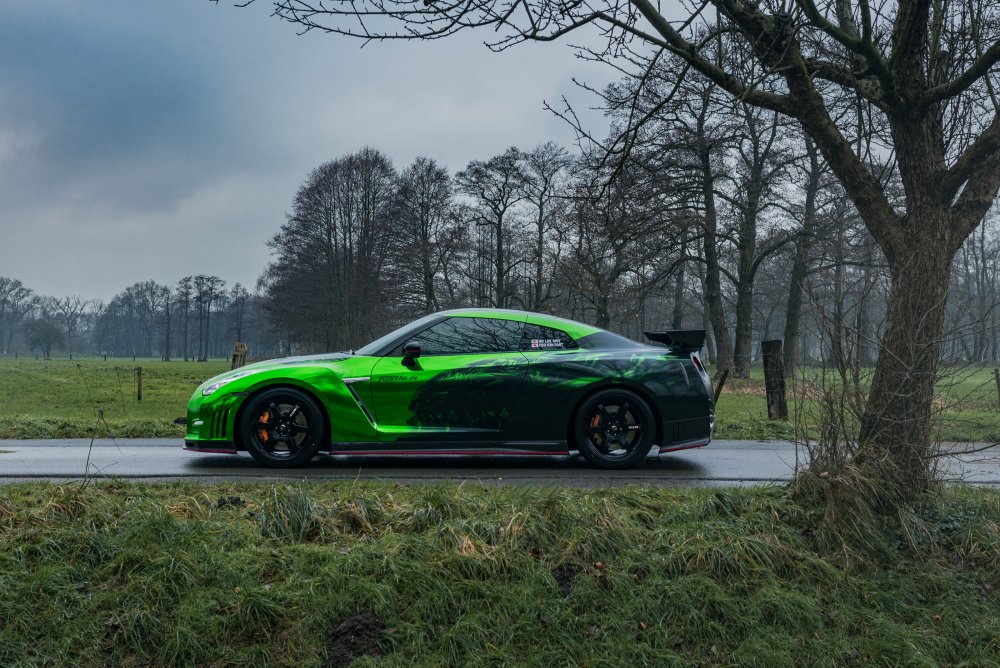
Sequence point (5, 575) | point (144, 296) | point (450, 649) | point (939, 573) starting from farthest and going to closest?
1. point (144, 296)
2. point (939, 573)
3. point (5, 575)
4. point (450, 649)

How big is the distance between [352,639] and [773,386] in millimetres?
10642

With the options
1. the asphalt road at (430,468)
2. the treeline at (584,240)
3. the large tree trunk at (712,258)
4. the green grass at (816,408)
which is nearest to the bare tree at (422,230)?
the treeline at (584,240)

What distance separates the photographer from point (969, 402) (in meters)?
4.79

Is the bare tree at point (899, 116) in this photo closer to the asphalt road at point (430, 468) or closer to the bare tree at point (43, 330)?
the asphalt road at point (430, 468)

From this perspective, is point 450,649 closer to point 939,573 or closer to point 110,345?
point 939,573

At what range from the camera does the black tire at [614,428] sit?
6.92 metres

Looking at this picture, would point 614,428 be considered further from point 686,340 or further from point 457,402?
point 457,402

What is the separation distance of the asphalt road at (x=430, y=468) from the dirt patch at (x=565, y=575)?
1993 millimetres

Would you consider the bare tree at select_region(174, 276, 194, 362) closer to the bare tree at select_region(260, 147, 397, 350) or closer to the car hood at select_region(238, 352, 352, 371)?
→ the bare tree at select_region(260, 147, 397, 350)

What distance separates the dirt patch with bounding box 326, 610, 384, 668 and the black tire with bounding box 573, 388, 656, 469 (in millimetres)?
3629

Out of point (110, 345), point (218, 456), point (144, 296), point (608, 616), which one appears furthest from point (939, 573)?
point (110, 345)

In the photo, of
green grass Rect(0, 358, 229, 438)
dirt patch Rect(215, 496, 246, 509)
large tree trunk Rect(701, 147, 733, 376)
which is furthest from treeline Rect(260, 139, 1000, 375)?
green grass Rect(0, 358, 229, 438)

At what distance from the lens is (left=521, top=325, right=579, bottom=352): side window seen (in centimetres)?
710

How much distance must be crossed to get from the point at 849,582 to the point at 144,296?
104 m
